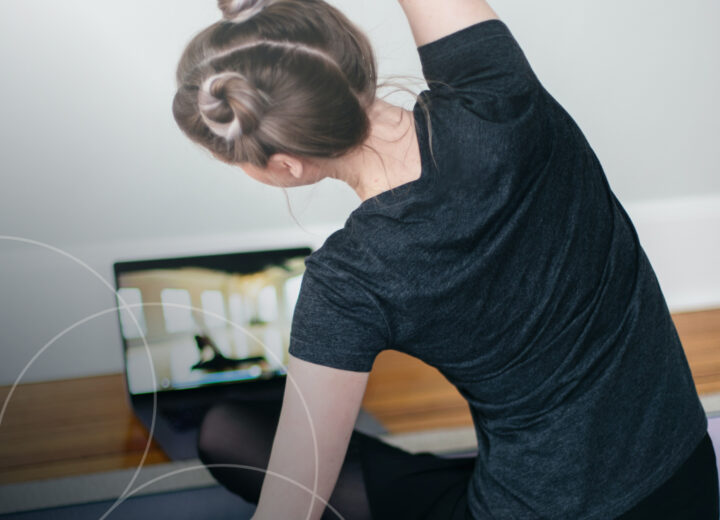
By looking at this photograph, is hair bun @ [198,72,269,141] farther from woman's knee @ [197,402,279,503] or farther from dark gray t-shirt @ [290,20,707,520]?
woman's knee @ [197,402,279,503]

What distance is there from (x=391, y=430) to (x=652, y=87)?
30.5 inches

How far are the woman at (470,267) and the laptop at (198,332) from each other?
1.04ft

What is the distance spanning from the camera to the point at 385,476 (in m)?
0.70

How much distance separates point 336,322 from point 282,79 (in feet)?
0.67

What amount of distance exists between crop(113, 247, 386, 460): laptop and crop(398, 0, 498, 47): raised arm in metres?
0.48

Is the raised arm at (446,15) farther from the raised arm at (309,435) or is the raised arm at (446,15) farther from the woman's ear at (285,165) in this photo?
the raised arm at (309,435)

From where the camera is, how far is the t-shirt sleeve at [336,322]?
50 centimetres

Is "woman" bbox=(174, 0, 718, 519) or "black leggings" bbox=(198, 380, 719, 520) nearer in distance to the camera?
"woman" bbox=(174, 0, 718, 519)

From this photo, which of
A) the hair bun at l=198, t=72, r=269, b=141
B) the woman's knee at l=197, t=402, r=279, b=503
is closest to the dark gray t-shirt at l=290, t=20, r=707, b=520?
the hair bun at l=198, t=72, r=269, b=141

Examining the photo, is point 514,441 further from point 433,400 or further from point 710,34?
point 710,34

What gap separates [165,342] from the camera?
0.86 meters

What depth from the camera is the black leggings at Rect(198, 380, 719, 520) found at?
0.62 metres

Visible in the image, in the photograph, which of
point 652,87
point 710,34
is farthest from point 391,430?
point 710,34

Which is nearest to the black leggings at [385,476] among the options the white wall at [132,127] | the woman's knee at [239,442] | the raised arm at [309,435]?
the woman's knee at [239,442]
